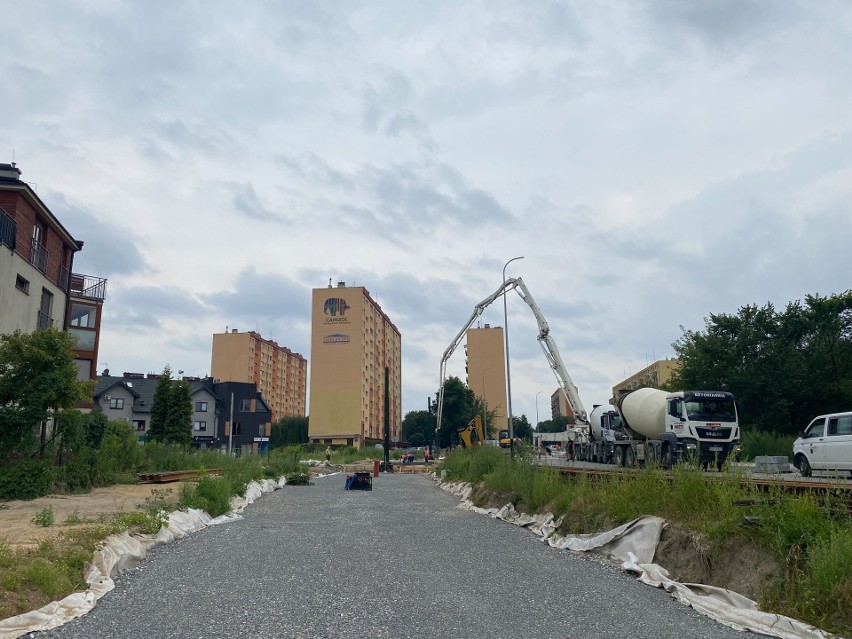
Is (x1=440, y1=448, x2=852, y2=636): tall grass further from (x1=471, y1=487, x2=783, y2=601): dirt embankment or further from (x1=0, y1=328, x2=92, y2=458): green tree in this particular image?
(x1=0, y1=328, x2=92, y2=458): green tree

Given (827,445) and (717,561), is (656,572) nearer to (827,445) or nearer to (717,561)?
(717,561)

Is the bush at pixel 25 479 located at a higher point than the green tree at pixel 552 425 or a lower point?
lower

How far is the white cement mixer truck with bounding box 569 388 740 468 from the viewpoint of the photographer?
67.7 ft

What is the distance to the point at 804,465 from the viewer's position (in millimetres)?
17969

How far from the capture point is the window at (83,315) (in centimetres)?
3516

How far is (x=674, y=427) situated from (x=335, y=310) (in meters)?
83.6

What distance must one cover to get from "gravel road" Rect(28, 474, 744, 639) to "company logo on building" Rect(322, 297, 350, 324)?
8700cm

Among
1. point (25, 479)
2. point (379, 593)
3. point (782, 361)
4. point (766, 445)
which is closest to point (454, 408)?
point (782, 361)

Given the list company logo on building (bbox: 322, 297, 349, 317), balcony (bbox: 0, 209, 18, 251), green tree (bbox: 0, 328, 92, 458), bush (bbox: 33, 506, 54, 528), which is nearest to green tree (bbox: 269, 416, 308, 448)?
company logo on building (bbox: 322, 297, 349, 317)

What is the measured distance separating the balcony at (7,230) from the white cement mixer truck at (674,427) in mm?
21901

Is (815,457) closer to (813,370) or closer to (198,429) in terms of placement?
(813,370)

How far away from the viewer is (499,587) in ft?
29.5

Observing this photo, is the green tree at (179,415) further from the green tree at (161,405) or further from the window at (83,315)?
the window at (83,315)

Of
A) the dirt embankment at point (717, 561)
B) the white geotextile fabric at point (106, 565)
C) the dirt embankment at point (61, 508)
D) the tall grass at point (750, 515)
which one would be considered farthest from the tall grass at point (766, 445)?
the dirt embankment at point (61, 508)
